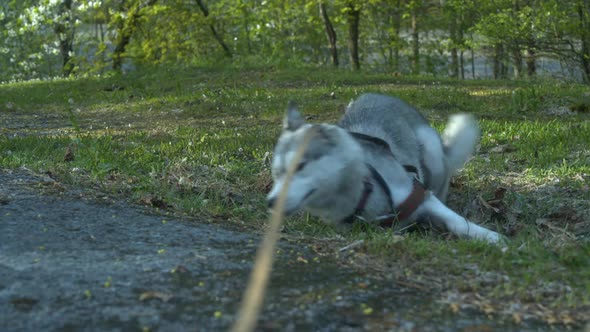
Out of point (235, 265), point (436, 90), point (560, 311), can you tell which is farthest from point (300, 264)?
point (436, 90)

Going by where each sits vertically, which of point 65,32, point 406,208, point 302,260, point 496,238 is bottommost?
point 496,238

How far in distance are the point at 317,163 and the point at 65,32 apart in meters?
18.4

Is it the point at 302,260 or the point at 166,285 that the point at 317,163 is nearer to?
the point at 302,260

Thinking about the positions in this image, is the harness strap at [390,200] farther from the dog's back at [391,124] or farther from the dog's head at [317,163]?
the dog's back at [391,124]

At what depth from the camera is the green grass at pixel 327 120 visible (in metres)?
3.45

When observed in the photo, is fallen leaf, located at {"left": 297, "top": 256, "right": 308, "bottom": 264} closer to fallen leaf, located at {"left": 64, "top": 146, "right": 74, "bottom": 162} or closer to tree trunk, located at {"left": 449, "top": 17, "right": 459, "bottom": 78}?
fallen leaf, located at {"left": 64, "top": 146, "right": 74, "bottom": 162}

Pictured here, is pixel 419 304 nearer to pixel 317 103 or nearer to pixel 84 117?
pixel 317 103

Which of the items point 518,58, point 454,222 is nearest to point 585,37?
point 518,58

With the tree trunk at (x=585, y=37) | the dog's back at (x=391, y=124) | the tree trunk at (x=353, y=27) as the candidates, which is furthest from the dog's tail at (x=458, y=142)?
the tree trunk at (x=353, y=27)

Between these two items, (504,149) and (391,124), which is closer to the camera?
(391,124)

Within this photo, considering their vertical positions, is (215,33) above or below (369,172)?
above

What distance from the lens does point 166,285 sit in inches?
118

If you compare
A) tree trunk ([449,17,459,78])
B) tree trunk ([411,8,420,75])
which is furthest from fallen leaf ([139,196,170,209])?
tree trunk ([411,8,420,75])

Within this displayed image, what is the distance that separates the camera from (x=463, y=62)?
25.5 metres
